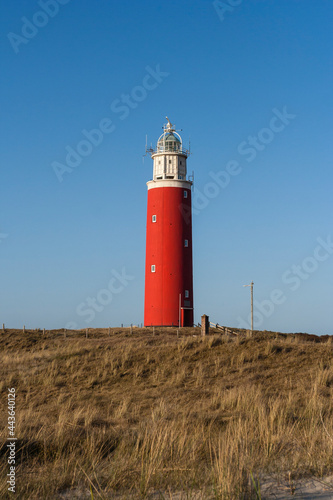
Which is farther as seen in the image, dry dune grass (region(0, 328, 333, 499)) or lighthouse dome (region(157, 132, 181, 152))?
lighthouse dome (region(157, 132, 181, 152))

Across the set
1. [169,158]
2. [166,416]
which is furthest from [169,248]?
[166,416]

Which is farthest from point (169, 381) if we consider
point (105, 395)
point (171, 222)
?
point (171, 222)

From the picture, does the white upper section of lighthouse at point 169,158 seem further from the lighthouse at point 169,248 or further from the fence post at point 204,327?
the fence post at point 204,327

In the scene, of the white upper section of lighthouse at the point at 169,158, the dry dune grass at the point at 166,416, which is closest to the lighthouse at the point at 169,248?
the white upper section of lighthouse at the point at 169,158

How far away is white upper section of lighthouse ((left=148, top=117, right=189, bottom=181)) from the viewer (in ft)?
152

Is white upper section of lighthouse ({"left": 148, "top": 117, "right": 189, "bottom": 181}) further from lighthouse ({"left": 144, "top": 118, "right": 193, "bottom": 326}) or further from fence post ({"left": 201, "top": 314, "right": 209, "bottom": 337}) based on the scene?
fence post ({"left": 201, "top": 314, "right": 209, "bottom": 337})

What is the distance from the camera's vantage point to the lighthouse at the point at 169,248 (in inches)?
1720

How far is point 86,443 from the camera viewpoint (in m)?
9.39

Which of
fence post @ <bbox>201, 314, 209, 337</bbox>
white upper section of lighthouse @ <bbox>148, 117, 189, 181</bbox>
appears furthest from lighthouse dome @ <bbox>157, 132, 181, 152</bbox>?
fence post @ <bbox>201, 314, 209, 337</bbox>

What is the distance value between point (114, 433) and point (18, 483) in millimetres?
3454

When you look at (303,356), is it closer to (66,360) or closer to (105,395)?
(105,395)

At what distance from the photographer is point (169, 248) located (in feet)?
145

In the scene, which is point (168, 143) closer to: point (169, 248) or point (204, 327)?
point (169, 248)

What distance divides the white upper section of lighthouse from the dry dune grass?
1598 cm
